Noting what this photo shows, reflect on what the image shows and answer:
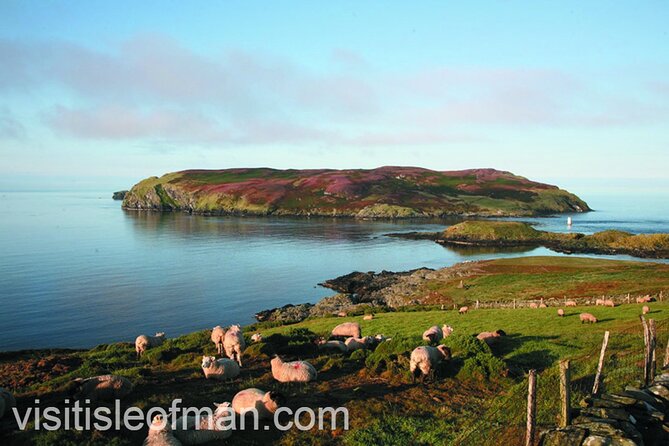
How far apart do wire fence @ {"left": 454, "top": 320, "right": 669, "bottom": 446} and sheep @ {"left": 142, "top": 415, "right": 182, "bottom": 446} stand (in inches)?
300

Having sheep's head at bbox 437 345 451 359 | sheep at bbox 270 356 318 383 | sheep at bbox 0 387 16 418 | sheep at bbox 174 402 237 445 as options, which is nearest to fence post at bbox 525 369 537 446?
sheep at bbox 174 402 237 445

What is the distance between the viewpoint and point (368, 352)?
867 inches

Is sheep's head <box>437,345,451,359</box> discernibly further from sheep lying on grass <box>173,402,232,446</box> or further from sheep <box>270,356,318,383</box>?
sheep lying on grass <box>173,402,232,446</box>

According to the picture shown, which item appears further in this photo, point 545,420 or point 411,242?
point 411,242

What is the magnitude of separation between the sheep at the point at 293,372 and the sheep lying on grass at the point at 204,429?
15.9 ft

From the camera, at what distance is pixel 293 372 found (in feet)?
58.1

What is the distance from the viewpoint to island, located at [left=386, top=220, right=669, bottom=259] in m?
94.2

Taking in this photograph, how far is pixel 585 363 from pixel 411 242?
96632mm

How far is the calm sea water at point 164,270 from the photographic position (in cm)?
→ 4706

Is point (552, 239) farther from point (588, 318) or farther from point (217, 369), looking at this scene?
point (217, 369)

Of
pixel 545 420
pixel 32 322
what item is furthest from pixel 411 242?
pixel 545 420

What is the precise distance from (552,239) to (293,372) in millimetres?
108268

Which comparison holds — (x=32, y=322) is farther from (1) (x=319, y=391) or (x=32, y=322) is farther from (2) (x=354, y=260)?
(2) (x=354, y=260)

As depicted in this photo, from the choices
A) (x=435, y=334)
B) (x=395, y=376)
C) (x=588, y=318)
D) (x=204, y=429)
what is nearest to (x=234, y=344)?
(x=395, y=376)
